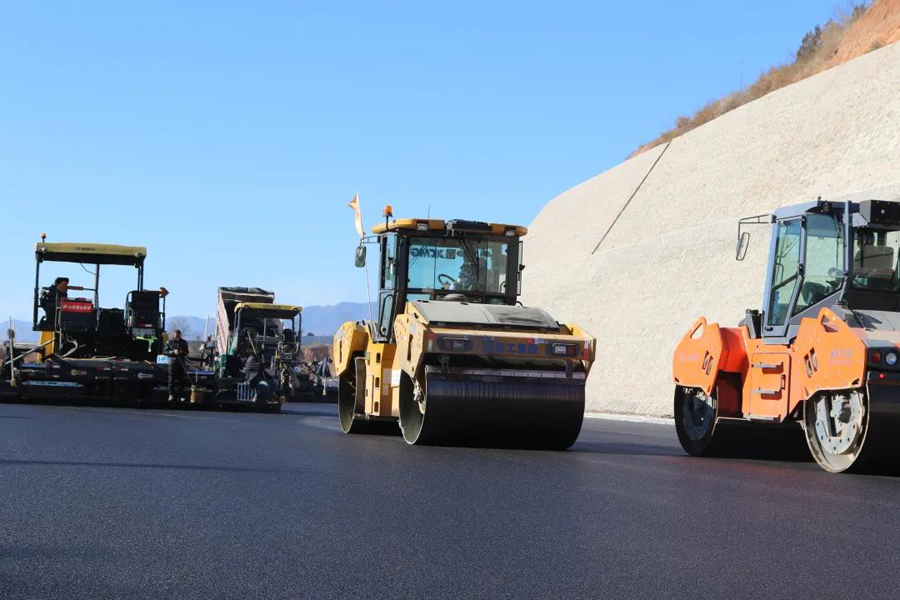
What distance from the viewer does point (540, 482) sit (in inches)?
421

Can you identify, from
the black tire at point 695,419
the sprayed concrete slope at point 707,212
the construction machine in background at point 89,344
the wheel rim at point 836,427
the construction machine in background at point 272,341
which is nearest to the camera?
the wheel rim at point 836,427

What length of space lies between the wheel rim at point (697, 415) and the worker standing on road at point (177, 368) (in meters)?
12.5

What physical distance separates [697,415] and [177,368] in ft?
42.3

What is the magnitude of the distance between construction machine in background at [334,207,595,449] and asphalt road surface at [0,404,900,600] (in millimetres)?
784

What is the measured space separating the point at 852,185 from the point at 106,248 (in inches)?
748

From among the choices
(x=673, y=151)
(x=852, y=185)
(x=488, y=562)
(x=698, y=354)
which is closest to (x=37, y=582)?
(x=488, y=562)

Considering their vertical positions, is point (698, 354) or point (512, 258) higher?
point (512, 258)

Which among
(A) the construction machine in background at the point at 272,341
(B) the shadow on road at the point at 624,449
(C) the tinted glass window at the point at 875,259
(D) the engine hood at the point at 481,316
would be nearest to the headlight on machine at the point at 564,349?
(D) the engine hood at the point at 481,316

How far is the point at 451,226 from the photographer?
1647 centimetres

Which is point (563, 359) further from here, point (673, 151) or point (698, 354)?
point (673, 151)

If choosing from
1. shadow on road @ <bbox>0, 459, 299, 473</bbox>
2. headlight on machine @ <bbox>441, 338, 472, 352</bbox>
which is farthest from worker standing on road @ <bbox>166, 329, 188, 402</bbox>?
shadow on road @ <bbox>0, 459, 299, 473</bbox>

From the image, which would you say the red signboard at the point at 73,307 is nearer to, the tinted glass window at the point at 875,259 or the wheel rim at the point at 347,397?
the wheel rim at the point at 347,397

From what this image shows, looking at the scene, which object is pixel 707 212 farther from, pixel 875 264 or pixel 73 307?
pixel 875 264

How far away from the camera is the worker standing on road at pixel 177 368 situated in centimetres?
2509
